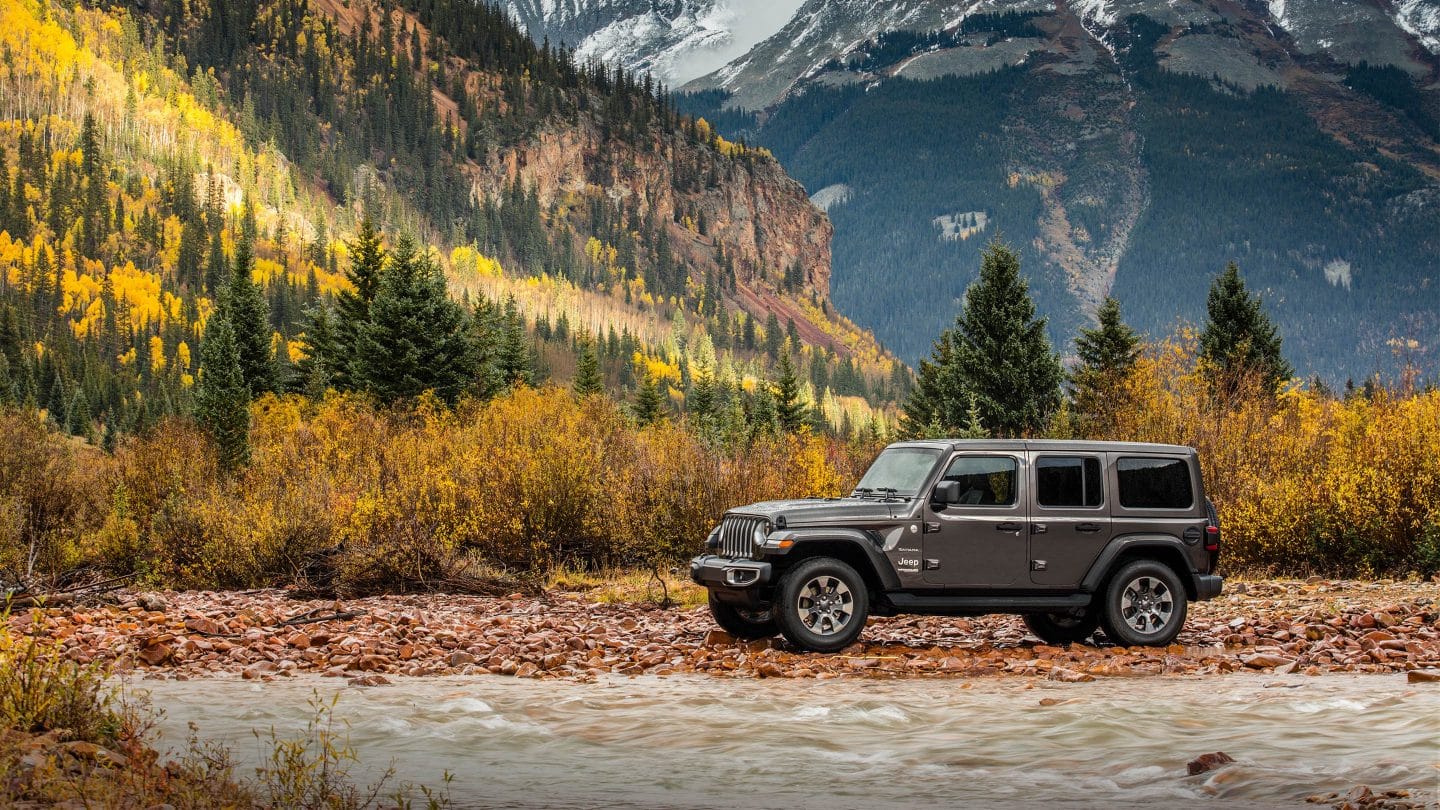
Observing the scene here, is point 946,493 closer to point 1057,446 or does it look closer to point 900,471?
point 900,471

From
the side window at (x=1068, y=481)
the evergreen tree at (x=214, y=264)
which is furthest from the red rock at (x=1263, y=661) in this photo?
the evergreen tree at (x=214, y=264)

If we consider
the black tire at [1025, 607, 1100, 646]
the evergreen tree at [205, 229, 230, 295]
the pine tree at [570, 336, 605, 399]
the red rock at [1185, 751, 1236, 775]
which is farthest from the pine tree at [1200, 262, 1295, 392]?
the evergreen tree at [205, 229, 230, 295]

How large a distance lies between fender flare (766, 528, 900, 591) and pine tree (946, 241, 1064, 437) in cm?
3541

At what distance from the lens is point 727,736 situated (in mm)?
10695

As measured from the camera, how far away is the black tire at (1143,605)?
14.1 m

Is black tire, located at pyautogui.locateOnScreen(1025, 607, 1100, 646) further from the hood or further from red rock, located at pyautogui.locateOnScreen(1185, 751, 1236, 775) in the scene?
red rock, located at pyautogui.locateOnScreen(1185, 751, 1236, 775)

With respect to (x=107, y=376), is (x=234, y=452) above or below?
below

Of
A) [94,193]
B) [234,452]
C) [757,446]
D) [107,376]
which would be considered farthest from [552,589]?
[94,193]

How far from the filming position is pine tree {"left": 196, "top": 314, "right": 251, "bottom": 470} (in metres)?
45.8

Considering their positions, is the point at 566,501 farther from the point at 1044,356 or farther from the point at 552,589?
the point at 1044,356

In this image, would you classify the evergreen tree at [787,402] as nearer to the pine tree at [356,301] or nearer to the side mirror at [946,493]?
the pine tree at [356,301]

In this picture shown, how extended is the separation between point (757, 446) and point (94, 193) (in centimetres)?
18492

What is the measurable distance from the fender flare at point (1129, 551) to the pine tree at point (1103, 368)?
20091mm

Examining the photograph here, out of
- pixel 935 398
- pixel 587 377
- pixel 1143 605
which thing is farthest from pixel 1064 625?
pixel 587 377
